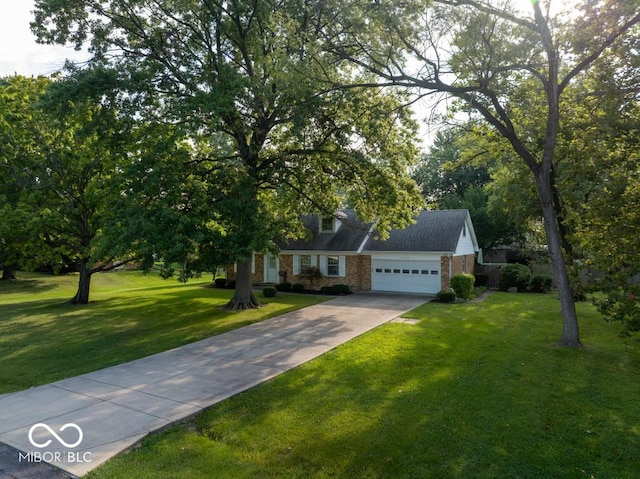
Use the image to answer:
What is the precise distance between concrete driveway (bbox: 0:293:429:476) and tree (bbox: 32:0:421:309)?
11.2ft

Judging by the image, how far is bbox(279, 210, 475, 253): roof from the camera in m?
23.0

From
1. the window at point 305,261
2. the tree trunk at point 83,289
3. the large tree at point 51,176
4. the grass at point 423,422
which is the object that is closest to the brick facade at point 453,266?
the window at point 305,261

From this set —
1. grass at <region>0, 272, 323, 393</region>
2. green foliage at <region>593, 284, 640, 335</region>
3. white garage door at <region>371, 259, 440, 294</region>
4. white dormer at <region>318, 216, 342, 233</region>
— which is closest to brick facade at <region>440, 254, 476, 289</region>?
white garage door at <region>371, 259, 440, 294</region>

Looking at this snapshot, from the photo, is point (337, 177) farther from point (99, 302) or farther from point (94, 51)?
point (99, 302)

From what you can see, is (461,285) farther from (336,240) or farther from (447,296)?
(336,240)

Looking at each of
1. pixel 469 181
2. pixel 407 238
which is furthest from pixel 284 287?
pixel 469 181

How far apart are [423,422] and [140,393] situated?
5237 millimetres

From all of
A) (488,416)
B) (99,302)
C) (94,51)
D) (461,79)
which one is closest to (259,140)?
(94,51)

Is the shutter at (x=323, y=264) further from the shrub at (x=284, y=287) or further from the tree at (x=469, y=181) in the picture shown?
the tree at (x=469, y=181)

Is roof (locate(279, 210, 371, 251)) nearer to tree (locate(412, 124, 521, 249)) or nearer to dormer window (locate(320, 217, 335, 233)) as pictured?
dormer window (locate(320, 217, 335, 233))

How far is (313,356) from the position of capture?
1050 centimetres

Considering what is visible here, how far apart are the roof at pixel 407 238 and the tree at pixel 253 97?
18.0 feet

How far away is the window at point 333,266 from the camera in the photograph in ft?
82.5

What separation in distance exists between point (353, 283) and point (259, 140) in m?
11.0
